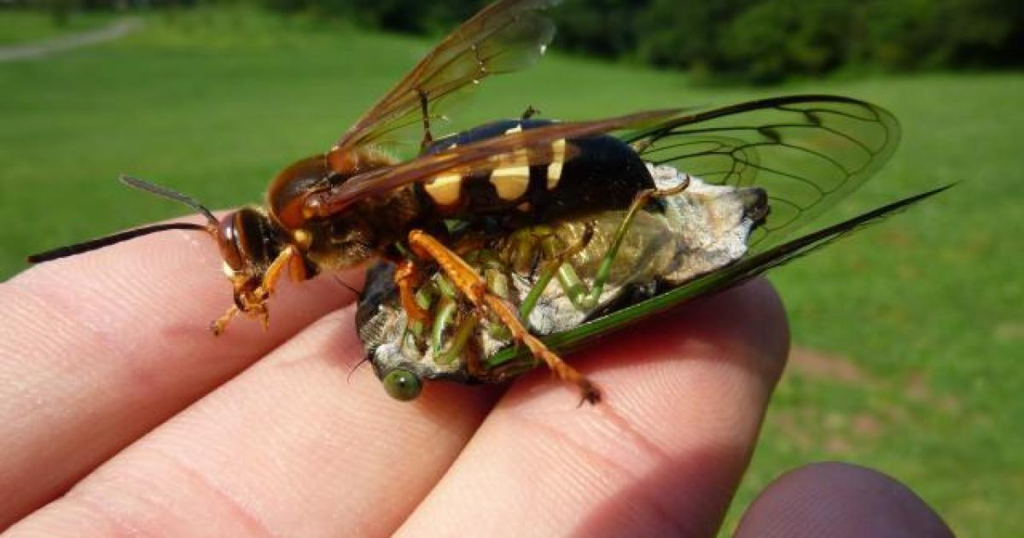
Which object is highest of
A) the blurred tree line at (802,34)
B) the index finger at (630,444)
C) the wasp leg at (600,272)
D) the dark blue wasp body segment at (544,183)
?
the dark blue wasp body segment at (544,183)

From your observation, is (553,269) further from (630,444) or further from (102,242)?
(102,242)

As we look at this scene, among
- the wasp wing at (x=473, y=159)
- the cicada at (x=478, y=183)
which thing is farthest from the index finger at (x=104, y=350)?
the wasp wing at (x=473, y=159)

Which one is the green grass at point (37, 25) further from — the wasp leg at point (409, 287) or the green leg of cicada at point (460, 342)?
the green leg of cicada at point (460, 342)

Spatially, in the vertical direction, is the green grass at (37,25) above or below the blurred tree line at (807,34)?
above

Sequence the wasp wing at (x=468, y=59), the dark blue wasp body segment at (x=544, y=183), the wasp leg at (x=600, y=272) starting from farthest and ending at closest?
the wasp wing at (x=468, y=59)
the dark blue wasp body segment at (x=544, y=183)
the wasp leg at (x=600, y=272)

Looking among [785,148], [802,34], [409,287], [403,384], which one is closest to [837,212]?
[785,148]

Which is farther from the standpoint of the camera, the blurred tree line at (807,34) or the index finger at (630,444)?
the blurred tree line at (807,34)

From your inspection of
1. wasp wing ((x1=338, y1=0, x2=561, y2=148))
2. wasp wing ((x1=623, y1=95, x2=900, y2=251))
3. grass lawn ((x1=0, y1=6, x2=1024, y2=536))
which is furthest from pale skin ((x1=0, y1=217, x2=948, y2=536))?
grass lawn ((x1=0, y1=6, x2=1024, y2=536))
